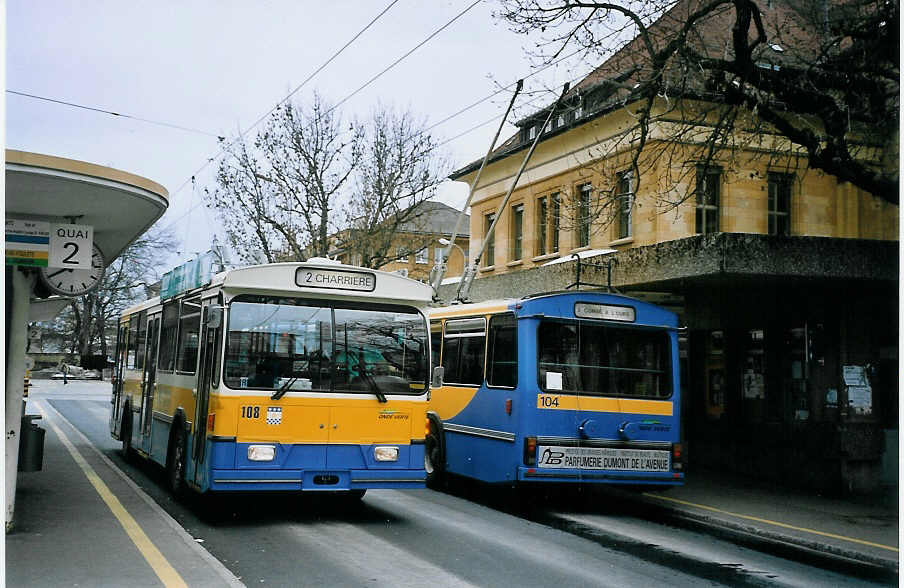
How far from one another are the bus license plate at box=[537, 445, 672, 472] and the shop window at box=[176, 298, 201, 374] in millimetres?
4462

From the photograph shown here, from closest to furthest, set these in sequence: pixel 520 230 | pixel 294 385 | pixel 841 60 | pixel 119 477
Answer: pixel 294 385
pixel 841 60
pixel 119 477
pixel 520 230

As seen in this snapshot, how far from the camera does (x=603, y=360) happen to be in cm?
1298

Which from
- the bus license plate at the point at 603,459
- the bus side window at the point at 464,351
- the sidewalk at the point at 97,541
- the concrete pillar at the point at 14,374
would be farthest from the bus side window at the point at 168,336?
the bus license plate at the point at 603,459

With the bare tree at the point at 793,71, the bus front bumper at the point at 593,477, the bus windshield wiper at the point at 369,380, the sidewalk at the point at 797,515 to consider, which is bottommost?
the sidewalk at the point at 797,515

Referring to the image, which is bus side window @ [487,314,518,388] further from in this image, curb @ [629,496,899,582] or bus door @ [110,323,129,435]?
bus door @ [110,323,129,435]

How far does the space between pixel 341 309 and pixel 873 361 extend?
9380mm

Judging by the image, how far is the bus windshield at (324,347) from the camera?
34.2 ft

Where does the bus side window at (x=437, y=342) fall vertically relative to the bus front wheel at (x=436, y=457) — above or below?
above

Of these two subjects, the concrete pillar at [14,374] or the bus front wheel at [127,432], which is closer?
the concrete pillar at [14,374]

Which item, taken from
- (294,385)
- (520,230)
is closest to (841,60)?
(294,385)

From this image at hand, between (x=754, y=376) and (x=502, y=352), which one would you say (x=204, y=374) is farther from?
(x=754, y=376)

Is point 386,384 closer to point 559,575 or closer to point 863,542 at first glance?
point 559,575

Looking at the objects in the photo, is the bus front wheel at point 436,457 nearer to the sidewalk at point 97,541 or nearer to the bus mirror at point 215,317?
the sidewalk at point 97,541

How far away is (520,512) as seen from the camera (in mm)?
12859
